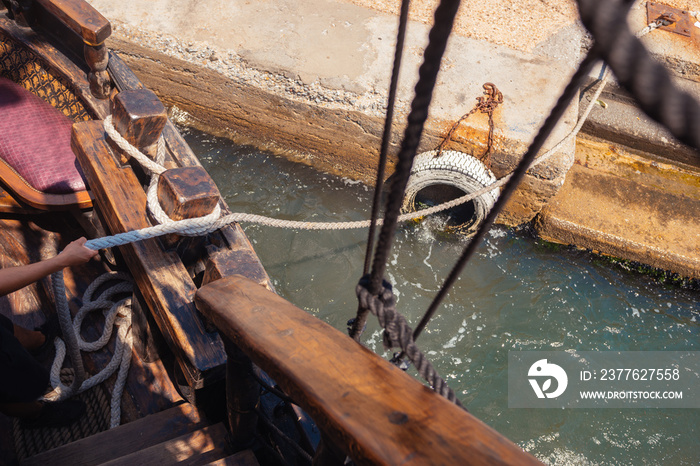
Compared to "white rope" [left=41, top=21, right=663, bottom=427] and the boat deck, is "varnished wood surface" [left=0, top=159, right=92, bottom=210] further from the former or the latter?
"white rope" [left=41, top=21, right=663, bottom=427]

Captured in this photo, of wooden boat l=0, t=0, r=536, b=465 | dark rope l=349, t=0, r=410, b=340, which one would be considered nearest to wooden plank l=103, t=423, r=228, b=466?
wooden boat l=0, t=0, r=536, b=465

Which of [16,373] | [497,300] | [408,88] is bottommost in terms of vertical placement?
[497,300]

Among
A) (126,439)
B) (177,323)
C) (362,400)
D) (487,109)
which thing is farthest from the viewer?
(487,109)

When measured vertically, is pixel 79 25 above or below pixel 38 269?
above

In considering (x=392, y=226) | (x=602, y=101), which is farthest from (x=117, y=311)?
(x=602, y=101)

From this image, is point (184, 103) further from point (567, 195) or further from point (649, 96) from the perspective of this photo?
point (649, 96)

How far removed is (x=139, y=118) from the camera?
2045mm

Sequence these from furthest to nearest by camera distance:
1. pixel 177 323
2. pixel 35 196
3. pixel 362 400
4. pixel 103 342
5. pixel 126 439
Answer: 1. pixel 35 196
2. pixel 103 342
3. pixel 126 439
4. pixel 177 323
5. pixel 362 400

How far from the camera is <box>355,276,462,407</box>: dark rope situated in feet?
2.88

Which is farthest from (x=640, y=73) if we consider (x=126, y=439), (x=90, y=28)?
(x=90, y=28)

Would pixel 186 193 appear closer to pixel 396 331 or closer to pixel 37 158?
pixel 396 331

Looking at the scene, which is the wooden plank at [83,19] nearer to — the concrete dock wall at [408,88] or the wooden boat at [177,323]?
the wooden boat at [177,323]

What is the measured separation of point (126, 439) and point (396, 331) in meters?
1.67

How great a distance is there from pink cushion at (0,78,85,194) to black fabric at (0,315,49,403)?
3.05 feet
